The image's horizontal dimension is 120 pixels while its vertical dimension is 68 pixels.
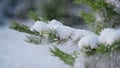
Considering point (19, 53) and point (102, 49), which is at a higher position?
point (19, 53)

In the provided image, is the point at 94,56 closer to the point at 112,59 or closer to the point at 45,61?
the point at 112,59

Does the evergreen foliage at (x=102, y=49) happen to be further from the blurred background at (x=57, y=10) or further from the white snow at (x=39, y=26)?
the blurred background at (x=57, y=10)

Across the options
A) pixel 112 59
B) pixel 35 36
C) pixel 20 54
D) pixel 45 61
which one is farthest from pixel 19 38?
pixel 112 59

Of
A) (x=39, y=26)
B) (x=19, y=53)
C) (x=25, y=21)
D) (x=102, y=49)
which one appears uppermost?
(x=25, y=21)

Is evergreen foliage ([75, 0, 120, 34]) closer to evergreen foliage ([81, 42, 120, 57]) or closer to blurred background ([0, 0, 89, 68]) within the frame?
evergreen foliage ([81, 42, 120, 57])

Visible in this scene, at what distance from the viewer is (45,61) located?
230 centimetres

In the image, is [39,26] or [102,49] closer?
[102,49]

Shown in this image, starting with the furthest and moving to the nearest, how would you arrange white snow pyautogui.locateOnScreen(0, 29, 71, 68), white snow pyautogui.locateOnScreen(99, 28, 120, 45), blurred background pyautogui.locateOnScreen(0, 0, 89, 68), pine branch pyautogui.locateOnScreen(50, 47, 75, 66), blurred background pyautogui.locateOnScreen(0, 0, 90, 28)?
blurred background pyautogui.locateOnScreen(0, 0, 90, 28) → blurred background pyautogui.locateOnScreen(0, 0, 89, 68) → white snow pyautogui.locateOnScreen(0, 29, 71, 68) → pine branch pyautogui.locateOnScreen(50, 47, 75, 66) → white snow pyautogui.locateOnScreen(99, 28, 120, 45)

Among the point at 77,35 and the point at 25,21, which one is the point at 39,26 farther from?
the point at 25,21

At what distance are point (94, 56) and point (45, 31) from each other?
0.61 ft

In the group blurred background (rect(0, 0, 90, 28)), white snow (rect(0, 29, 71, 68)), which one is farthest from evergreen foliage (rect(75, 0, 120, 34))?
blurred background (rect(0, 0, 90, 28))

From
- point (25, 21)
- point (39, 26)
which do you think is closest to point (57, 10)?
point (25, 21)

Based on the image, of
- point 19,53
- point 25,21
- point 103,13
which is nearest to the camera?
point 103,13

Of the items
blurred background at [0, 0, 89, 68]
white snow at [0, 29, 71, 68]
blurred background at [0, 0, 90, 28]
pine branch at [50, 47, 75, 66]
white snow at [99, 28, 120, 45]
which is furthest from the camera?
Result: blurred background at [0, 0, 90, 28]
